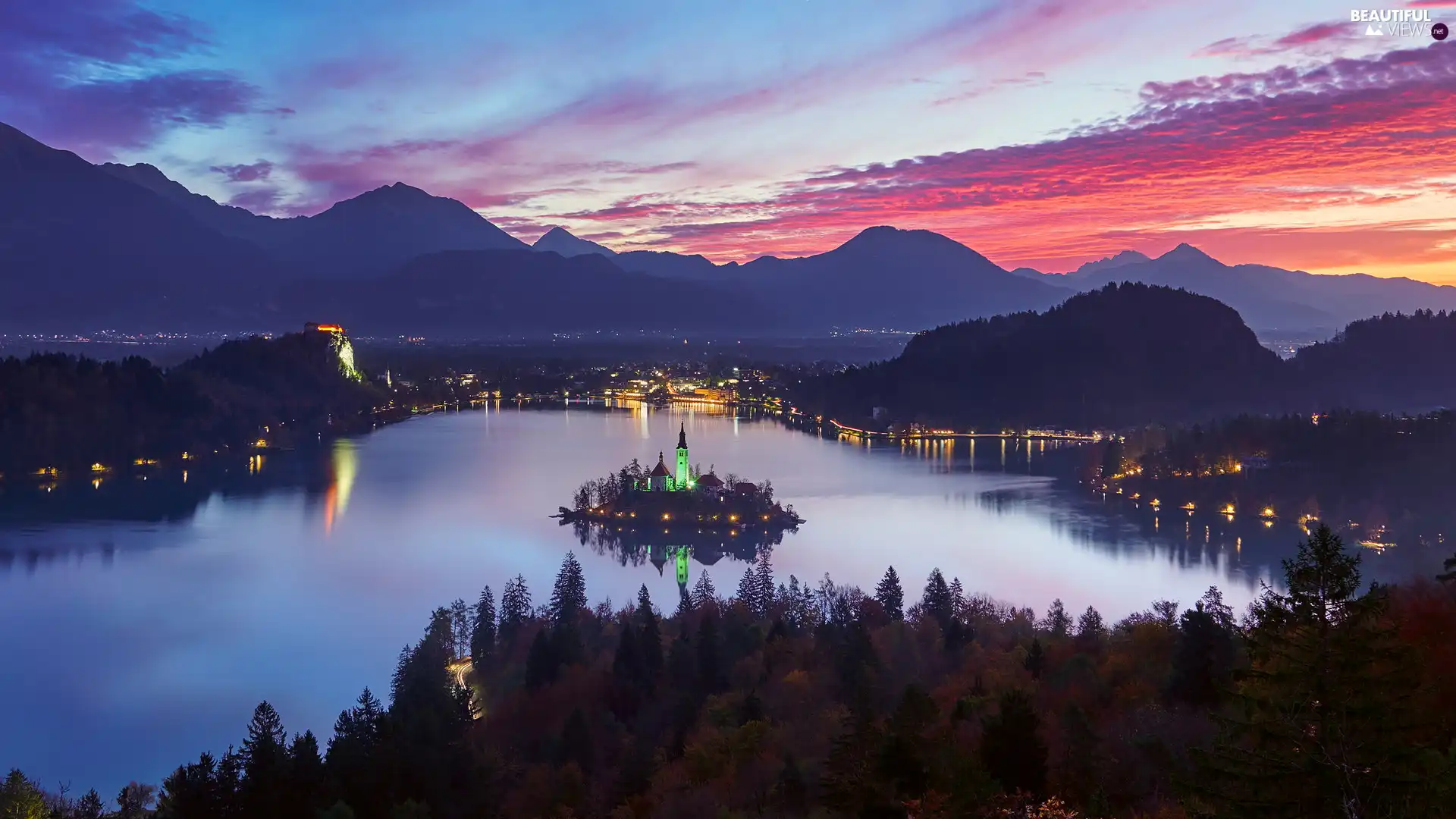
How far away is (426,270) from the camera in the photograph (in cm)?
14375

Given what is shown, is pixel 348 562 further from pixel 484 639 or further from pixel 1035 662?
pixel 1035 662

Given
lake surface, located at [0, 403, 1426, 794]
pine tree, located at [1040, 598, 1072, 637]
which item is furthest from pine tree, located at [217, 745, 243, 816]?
pine tree, located at [1040, 598, 1072, 637]

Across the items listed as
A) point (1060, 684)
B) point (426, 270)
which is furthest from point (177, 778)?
point (426, 270)

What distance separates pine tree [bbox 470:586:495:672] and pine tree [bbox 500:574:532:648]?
18 centimetres

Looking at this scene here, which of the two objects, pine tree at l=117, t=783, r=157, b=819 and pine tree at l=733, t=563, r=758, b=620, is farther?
pine tree at l=733, t=563, r=758, b=620

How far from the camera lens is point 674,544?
975 inches

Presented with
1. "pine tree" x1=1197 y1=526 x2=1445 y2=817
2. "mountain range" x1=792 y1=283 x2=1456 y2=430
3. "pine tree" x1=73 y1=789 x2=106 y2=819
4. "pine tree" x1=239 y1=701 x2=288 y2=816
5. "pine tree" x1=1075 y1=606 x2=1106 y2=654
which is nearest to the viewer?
"pine tree" x1=1197 y1=526 x2=1445 y2=817

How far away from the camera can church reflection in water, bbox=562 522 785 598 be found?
23219 mm

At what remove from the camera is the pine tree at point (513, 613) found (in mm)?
16031

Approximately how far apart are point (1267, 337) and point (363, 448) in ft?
308

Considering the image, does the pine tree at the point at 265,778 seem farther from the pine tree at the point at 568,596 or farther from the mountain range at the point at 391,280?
the mountain range at the point at 391,280

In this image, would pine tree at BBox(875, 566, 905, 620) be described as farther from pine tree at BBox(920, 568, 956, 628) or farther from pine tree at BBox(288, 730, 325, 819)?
pine tree at BBox(288, 730, 325, 819)

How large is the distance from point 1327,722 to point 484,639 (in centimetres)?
1343

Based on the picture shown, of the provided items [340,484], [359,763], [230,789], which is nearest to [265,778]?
[230,789]
